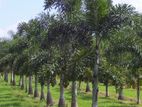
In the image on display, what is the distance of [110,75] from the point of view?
107 ft

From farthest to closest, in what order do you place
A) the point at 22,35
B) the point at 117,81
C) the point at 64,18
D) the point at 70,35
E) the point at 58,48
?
the point at 22,35, the point at 58,48, the point at 64,18, the point at 70,35, the point at 117,81

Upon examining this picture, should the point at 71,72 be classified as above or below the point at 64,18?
below

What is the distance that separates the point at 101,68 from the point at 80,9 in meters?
6.84

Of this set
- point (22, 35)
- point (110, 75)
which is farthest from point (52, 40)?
point (22, 35)

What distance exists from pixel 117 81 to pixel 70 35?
5.46m

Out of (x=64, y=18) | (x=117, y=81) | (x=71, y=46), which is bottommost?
(x=117, y=81)

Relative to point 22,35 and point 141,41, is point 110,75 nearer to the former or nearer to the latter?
point 141,41

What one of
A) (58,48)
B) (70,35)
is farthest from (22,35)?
(70,35)

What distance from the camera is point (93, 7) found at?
1314 inches

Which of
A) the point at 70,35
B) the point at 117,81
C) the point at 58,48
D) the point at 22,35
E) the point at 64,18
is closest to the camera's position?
the point at 117,81

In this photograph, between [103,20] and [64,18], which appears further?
[64,18]

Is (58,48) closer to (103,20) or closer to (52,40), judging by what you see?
(52,40)

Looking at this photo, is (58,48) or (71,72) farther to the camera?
(58,48)

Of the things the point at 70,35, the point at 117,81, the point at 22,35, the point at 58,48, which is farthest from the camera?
the point at 22,35
